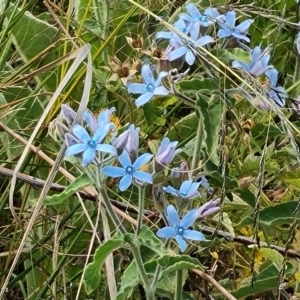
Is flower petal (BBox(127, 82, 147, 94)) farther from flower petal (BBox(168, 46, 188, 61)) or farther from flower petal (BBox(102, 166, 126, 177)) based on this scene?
flower petal (BBox(102, 166, 126, 177))

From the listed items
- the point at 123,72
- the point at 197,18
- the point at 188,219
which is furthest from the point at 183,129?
the point at 188,219

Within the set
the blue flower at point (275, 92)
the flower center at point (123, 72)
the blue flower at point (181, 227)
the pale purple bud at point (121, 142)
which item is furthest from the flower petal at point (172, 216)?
the flower center at point (123, 72)

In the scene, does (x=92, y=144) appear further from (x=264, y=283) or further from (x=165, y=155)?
(x=264, y=283)

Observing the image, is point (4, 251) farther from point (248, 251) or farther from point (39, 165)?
point (248, 251)

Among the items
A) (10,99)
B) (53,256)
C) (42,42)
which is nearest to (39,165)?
(53,256)

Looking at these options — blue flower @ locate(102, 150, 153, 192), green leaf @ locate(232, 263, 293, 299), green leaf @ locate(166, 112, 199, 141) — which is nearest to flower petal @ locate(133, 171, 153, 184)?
blue flower @ locate(102, 150, 153, 192)
